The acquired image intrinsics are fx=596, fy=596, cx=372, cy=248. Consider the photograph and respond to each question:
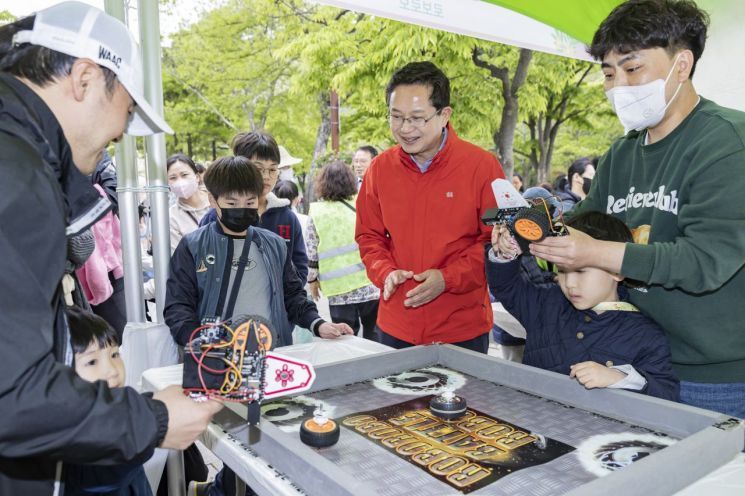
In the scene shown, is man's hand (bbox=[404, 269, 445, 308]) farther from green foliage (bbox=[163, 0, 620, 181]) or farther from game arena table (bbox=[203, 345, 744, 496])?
green foliage (bbox=[163, 0, 620, 181])

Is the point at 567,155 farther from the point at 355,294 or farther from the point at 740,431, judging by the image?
the point at 740,431

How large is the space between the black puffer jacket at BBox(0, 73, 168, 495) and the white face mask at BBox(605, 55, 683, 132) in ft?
4.83

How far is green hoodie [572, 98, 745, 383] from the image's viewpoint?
1517 mm

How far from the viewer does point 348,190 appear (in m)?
4.32

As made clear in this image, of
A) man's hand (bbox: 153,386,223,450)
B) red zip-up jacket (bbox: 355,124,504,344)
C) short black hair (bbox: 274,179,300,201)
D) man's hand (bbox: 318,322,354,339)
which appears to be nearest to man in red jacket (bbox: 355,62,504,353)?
red zip-up jacket (bbox: 355,124,504,344)

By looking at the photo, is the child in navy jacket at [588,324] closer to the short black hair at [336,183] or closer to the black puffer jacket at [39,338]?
the black puffer jacket at [39,338]

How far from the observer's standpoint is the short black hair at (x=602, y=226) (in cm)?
176

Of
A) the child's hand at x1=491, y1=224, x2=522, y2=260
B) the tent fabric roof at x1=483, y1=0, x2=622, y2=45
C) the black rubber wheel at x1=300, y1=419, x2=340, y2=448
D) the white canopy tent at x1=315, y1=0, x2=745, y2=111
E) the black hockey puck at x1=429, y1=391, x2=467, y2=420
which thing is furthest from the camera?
the tent fabric roof at x1=483, y1=0, x2=622, y2=45

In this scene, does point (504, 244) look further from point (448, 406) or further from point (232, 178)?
point (232, 178)

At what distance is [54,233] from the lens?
0.99 meters

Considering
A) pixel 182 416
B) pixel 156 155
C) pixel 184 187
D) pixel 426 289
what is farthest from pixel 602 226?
pixel 184 187

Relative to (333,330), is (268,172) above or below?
above

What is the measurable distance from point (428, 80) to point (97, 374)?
168cm

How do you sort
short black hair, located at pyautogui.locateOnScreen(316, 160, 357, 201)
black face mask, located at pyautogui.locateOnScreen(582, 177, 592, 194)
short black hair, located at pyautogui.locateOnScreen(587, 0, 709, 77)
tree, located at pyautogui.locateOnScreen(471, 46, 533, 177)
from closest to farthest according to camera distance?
short black hair, located at pyautogui.locateOnScreen(587, 0, 709, 77), short black hair, located at pyautogui.locateOnScreen(316, 160, 357, 201), black face mask, located at pyautogui.locateOnScreen(582, 177, 592, 194), tree, located at pyautogui.locateOnScreen(471, 46, 533, 177)
